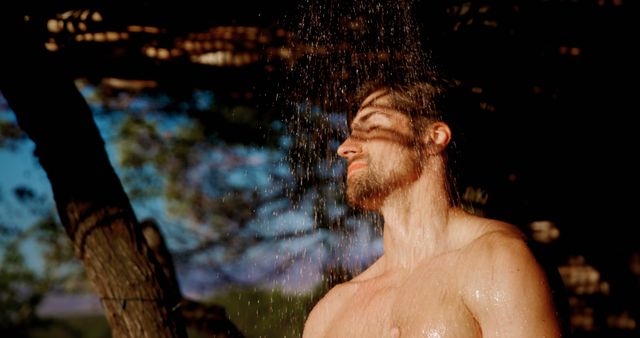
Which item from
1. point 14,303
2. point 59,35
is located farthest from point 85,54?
point 14,303

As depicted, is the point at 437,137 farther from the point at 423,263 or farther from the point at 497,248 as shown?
the point at 497,248

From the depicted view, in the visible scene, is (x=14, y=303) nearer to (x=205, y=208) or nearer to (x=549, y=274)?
(x=205, y=208)

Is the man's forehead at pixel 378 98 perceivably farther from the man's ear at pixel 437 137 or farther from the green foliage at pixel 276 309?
the green foliage at pixel 276 309

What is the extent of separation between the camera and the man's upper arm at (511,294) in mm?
1892

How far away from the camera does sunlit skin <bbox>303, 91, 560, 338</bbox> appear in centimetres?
196

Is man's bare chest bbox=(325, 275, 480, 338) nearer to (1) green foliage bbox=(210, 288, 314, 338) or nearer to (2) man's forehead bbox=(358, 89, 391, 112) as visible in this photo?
(2) man's forehead bbox=(358, 89, 391, 112)

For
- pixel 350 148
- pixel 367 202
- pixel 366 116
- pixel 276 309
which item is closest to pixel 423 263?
pixel 367 202

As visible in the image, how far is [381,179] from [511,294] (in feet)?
2.82

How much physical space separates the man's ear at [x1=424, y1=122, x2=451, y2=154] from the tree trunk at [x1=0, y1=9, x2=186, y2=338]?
1522mm

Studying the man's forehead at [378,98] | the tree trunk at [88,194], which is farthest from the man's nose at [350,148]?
the tree trunk at [88,194]

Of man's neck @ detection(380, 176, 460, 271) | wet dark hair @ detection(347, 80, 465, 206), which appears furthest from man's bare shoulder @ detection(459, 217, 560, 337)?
wet dark hair @ detection(347, 80, 465, 206)

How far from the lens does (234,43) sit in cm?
459

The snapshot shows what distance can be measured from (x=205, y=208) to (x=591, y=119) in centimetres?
420

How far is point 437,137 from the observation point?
271 cm
